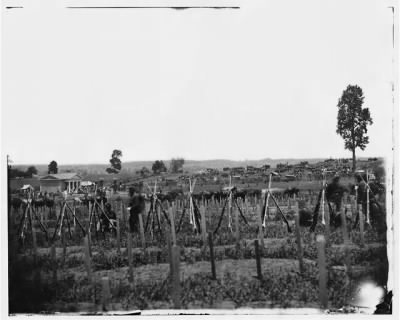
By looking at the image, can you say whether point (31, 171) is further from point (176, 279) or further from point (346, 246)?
point (346, 246)

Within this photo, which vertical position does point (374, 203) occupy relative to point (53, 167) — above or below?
below

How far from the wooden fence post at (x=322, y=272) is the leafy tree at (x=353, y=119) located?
3.37ft

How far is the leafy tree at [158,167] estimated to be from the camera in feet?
17.8

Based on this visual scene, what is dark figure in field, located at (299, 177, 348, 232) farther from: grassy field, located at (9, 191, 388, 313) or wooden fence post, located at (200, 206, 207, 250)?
wooden fence post, located at (200, 206, 207, 250)

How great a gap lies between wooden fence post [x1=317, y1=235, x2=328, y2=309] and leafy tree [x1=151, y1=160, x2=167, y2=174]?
65.4 inches

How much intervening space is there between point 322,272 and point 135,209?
2.00 metres

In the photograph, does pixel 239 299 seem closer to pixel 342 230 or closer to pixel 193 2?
pixel 342 230

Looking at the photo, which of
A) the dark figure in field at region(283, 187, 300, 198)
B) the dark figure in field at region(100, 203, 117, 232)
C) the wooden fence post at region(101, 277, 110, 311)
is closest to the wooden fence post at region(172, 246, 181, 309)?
the wooden fence post at region(101, 277, 110, 311)

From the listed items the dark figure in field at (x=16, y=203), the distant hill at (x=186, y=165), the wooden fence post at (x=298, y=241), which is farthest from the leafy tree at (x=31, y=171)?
the wooden fence post at (x=298, y=241)

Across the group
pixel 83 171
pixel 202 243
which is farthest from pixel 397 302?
pixel 83 171

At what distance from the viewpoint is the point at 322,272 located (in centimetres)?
489

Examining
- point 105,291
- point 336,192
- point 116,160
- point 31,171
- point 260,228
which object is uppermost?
point 116,160

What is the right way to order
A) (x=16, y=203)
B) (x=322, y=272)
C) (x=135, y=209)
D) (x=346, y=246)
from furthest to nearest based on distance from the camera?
1. (x=135, y=209)
2. (x=16, y=203)
3. (x=346, y=246)
4. (x=322, y=272)

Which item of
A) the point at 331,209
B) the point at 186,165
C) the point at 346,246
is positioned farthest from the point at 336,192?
the point at 186,165
